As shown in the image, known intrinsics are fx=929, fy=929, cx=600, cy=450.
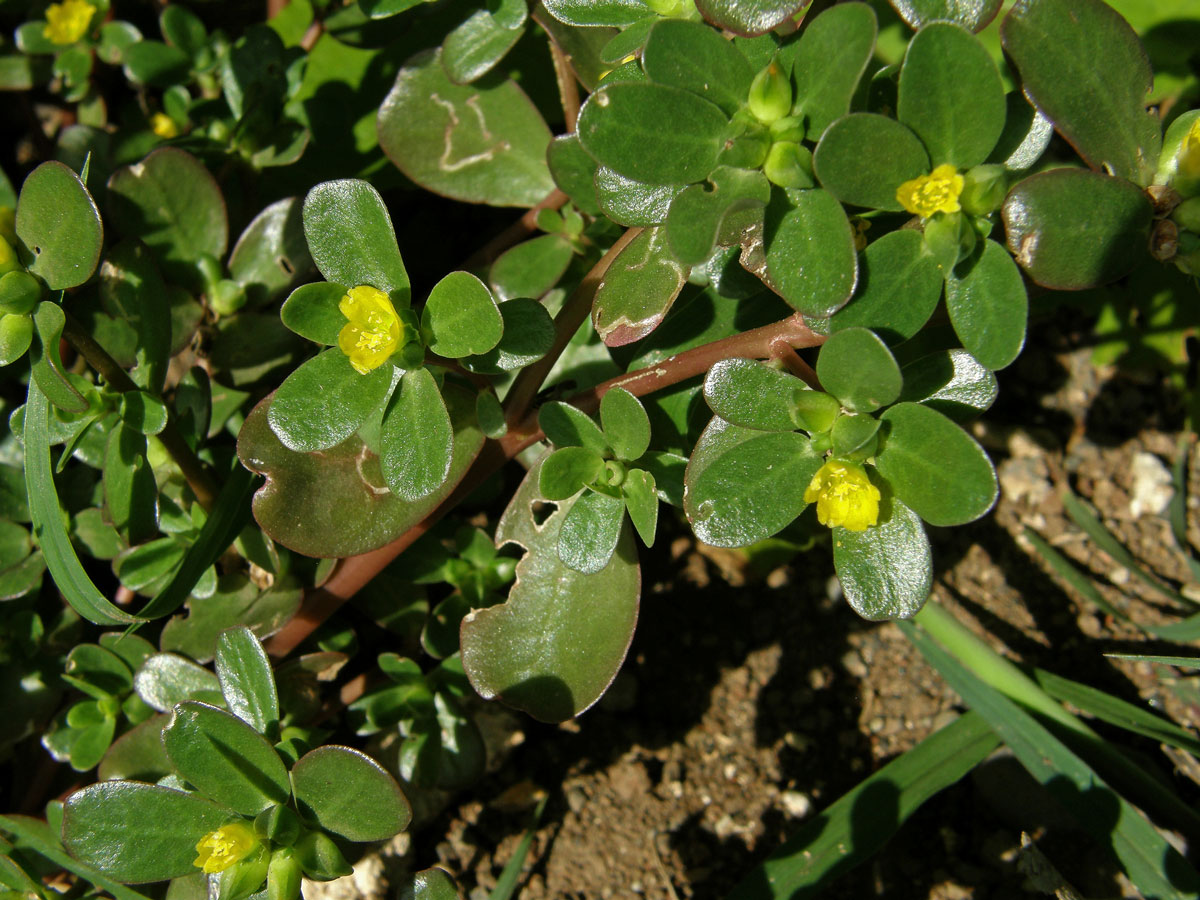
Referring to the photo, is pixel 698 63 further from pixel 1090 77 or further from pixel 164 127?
pixel 164 127

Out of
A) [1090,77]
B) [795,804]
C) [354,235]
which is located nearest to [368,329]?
[354,235]

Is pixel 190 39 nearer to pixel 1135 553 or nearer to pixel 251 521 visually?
pixel 251 521

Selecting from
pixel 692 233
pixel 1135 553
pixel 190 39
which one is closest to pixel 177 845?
pixel 692 233

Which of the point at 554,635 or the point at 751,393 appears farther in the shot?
the point at 554,635

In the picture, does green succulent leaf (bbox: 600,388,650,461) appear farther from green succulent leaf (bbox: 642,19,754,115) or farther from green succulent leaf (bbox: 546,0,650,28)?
green succulent leaf (bbox: 546,0,650,28)

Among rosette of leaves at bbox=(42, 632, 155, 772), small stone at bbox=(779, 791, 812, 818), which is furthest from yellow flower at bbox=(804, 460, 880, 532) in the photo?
rosette of leaves at bbox=(42, 632, 155, 772)

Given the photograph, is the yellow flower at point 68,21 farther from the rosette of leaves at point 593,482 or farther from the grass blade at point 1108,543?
the grass blade at point 1108,543
